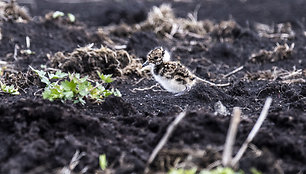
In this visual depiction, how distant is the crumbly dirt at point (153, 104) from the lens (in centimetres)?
393

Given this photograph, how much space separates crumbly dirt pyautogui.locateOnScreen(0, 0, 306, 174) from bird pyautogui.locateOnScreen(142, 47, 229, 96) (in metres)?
0.16

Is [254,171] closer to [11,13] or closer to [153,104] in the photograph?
[153,104]

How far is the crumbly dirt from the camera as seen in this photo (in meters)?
3.93

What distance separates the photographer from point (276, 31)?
11.8 m

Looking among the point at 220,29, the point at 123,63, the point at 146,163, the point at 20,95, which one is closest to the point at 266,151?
the point at 146,163

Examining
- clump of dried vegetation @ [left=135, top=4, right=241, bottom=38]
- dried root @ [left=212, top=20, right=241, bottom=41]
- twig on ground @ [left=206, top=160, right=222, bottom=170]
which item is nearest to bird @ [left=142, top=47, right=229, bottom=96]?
twig on ground @ [left=206, top=160, right=222, bottom=170]

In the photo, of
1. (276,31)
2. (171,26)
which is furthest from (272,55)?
(171,26)

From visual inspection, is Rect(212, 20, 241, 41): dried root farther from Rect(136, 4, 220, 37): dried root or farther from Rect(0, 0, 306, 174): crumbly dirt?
Rect(136, 4, 220, 37): dried root

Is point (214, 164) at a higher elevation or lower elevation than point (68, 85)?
higher

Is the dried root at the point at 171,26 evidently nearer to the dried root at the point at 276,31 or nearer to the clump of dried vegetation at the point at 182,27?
the clump of dried vegetation at the point at 182,27

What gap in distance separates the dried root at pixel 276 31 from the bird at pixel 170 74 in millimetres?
5064

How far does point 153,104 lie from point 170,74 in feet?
2.23

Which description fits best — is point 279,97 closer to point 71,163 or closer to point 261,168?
point 261,168

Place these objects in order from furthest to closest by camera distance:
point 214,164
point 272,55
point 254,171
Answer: point 272,55
point 214,164
point 254,171
